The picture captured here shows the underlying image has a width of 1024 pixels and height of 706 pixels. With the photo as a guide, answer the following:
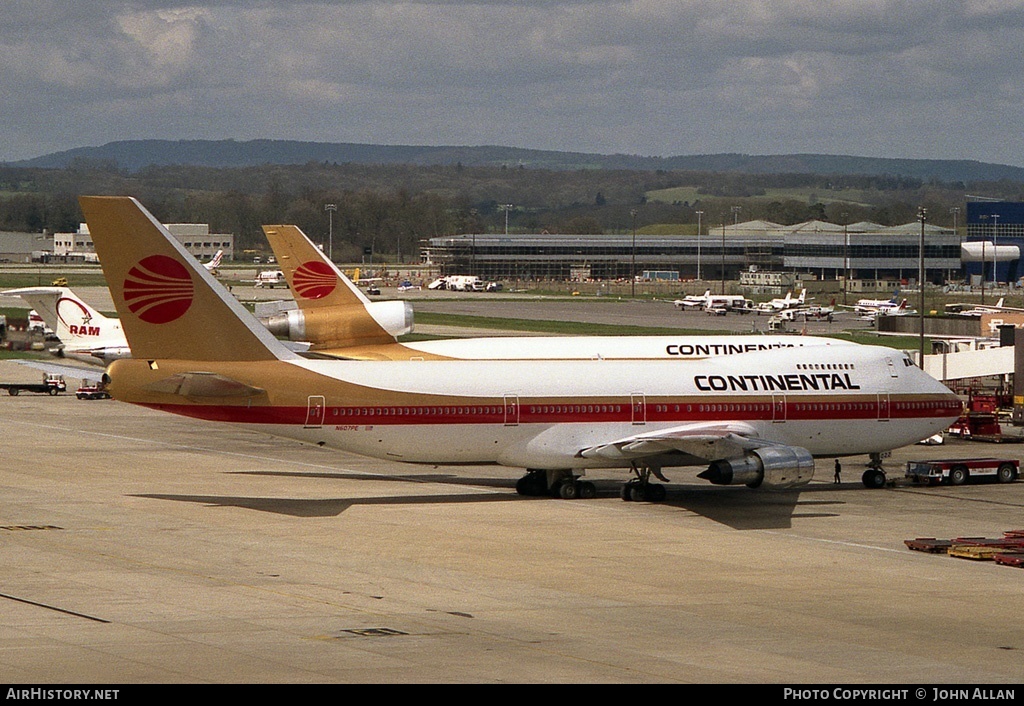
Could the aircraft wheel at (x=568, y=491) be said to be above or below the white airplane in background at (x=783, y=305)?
below

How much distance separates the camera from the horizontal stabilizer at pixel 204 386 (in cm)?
4438

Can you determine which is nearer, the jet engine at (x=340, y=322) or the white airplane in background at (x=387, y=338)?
the white airplane in background at (x=387, y=338)

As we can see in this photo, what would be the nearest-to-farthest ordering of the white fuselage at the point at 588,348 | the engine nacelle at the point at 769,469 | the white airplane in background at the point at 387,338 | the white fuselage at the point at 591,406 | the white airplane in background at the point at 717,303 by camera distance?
the engine nacelle at the point at 769,469 → the white fuselage at the point at 591,406 → the white fuselage at the point at 588,348 → the white airplane in background at the point at 387,338 → the white airplane in background at the point at 717,303

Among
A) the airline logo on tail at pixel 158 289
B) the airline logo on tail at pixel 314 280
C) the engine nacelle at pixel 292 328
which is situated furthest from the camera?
the airline logo on tail at pixel 314 280

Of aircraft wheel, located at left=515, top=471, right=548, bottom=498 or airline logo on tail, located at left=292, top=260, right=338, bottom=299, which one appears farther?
airline logo on tail, located at left=292, top=260, right=338, bottom=299

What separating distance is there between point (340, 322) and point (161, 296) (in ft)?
68.5

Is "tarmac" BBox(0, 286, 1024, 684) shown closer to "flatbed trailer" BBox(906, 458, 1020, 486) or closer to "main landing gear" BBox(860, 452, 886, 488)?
"main landing gear" BBox(860, 452, 886, 488)

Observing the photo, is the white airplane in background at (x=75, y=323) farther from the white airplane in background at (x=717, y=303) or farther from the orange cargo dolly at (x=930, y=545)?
the white airplane in background at (x=717, y=303)

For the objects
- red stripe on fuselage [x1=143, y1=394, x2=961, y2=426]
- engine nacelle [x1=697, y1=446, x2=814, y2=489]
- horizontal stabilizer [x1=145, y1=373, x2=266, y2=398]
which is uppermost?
horizontal stabilizer [x1=145, y1=373, x2=266, y2=398]

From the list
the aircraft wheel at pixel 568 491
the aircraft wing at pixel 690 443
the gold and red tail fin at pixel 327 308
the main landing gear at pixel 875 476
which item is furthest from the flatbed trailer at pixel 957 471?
the gold and red tail fin at pixel 327 308

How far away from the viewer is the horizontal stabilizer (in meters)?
44.4

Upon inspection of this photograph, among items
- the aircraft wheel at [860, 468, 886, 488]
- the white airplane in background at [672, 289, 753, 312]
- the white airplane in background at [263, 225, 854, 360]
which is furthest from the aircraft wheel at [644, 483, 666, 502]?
the white airplane in background at [672, 289, 753, 312]

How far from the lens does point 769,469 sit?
46.7m

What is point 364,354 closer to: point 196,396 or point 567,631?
point 196,396
